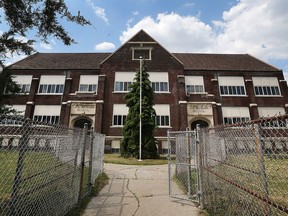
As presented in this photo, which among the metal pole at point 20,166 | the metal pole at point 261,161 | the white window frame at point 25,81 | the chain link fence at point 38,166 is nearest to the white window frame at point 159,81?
the white window frame at point 25,81

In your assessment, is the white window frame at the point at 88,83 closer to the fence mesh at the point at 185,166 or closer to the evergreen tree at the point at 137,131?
the evergreen tree at the point at 137,131

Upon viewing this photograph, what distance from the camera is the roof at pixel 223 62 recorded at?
2708 centimetres

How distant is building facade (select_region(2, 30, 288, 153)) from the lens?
23484 mm

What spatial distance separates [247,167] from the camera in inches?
129

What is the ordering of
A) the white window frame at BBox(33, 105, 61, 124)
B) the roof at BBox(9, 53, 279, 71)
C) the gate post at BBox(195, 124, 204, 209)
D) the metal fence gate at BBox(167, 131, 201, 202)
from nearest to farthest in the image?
1. the gate post at BBox(195, 124, 204, 209)
2. the metal fence gate at BBox(167, 131, 201, 202)
3. the white window frame at BBox(33, 105, 61, 124)
4. the roof at BBox(9, 53, 279, 71)

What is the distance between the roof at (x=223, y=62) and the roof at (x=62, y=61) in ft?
40.9

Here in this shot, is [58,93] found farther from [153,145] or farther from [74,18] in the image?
[74,18]

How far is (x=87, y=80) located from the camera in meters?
25.4

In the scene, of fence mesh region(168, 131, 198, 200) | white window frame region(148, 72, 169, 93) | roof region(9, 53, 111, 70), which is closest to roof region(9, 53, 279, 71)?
roof region(9, 53, 111, 70)

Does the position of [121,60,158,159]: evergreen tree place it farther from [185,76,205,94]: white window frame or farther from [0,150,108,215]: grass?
[0,150,108,215]: grass

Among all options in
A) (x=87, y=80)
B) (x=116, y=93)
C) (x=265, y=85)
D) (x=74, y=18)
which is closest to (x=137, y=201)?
(x=74, y=18)

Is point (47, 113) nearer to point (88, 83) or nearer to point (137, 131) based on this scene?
point (88, 83)

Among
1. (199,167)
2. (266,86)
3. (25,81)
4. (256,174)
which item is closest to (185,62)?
(266,86)

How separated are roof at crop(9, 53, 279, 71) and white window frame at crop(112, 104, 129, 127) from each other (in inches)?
246
